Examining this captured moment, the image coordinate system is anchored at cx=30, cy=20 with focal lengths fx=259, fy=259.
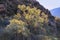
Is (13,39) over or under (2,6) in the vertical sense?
under

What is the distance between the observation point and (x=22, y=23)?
131 ft

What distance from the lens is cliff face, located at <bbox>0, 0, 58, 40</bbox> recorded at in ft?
118

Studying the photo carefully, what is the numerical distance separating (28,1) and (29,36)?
24658 mm

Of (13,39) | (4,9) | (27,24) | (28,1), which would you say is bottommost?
(13,39)

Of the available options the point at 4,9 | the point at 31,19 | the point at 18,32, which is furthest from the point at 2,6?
the point at 18,32

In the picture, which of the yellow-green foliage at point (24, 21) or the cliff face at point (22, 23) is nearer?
the cliff face at point (22, 23)

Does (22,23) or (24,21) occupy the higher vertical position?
(24,21)

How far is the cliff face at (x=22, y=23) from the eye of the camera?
35928 mm

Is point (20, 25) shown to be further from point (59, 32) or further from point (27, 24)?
point (59, 32)

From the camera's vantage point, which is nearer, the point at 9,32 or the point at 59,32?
the point at 9,32

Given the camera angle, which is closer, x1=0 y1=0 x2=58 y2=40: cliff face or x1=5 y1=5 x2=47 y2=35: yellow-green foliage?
x1=0 y1=0 x2=58 y2=40: cliff face

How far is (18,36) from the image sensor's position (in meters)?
35.8

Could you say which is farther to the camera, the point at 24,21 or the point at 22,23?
the point at 24,21

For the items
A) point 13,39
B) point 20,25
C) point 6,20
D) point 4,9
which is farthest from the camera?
point 4,9
